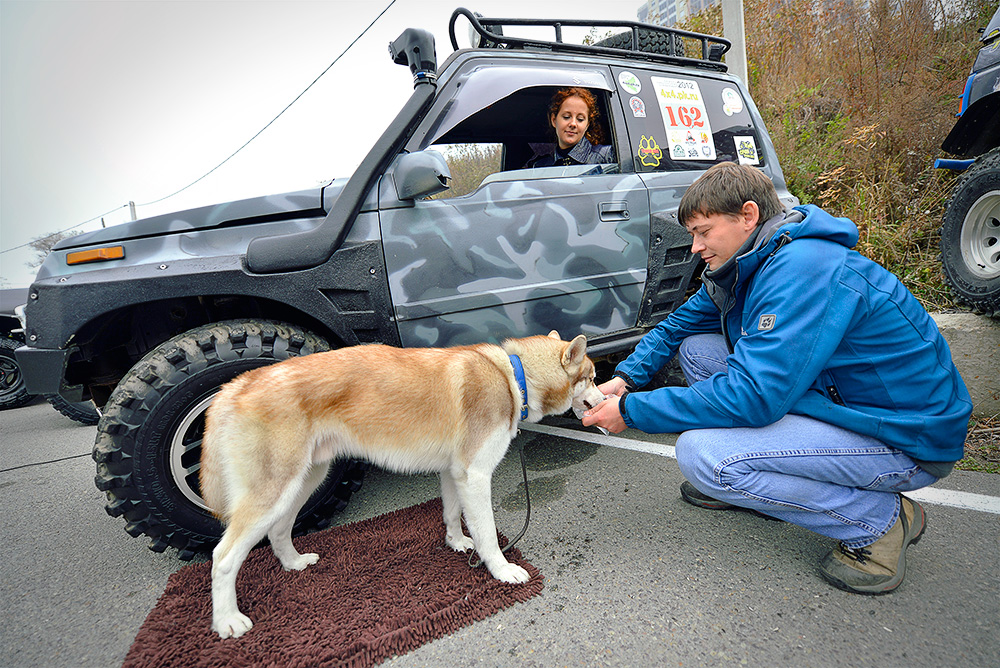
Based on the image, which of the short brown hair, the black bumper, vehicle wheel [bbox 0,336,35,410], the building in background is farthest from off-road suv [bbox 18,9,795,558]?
the building in background

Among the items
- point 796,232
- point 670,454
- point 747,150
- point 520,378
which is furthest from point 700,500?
point 747,150

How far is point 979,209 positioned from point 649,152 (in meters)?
2.29

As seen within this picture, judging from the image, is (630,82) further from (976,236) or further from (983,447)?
(983,447)

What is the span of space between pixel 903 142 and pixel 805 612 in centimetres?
572

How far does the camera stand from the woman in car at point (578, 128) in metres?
3.04

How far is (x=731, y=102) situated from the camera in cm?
351

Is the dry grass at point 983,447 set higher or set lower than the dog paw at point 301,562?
lower

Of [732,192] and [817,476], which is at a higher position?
[732,192]

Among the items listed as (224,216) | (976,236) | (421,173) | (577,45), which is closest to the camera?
(421,173)

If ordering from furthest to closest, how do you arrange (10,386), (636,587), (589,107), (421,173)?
1. (10,386)
2. (589,107)
3. (421,173)
4. (636,587)

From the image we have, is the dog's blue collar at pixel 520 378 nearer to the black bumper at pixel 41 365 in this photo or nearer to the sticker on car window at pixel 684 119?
the sticker on car window at pixel 684 119

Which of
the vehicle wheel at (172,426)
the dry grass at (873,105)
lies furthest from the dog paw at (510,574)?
the dry grass at (873,105)

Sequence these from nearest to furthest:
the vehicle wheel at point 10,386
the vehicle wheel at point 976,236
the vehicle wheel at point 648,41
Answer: the vehicle wheel at point 976,236, the vehicle wheel at point 648,41, the vehicle wheel at point 10,386

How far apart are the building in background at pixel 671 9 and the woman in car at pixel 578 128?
6492 millimetres
